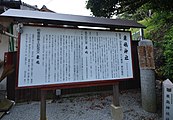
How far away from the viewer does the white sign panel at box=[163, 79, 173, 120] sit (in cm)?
346

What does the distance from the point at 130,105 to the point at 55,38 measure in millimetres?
3655

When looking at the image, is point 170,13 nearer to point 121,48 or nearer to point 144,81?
point 144,81

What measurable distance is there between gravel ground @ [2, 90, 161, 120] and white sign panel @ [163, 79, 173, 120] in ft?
1.55

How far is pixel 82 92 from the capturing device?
19.8 ft

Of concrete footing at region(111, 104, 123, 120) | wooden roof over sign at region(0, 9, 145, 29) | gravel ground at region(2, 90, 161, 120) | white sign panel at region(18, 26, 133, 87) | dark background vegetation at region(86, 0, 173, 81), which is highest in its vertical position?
dark background vegetation at region(86, 0, 173, 81)

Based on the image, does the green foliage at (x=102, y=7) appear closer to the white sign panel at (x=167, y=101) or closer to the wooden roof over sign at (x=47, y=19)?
the wooden roof over sign at (x=47, y=19)

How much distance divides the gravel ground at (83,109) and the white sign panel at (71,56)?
182cm

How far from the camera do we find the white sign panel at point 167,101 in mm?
3465

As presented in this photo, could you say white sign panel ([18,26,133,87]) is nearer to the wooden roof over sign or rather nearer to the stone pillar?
the wooden roof over sign

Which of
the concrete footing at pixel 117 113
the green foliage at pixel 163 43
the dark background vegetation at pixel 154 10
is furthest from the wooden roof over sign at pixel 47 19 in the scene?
the dark background vegetation at pixel 154 10

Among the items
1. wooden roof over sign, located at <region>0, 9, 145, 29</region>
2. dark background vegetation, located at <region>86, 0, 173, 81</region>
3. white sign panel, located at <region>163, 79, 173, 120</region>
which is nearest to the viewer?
wooden roof over sign, located at <region>0, 9, 145, 29</region>

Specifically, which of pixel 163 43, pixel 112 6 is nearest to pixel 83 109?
pixel 163 43

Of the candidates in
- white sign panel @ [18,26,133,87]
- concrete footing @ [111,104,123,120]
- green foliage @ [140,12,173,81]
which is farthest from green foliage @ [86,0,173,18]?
concrete footing @ [111,104,123,120]

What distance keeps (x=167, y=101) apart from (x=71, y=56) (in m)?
2.77
